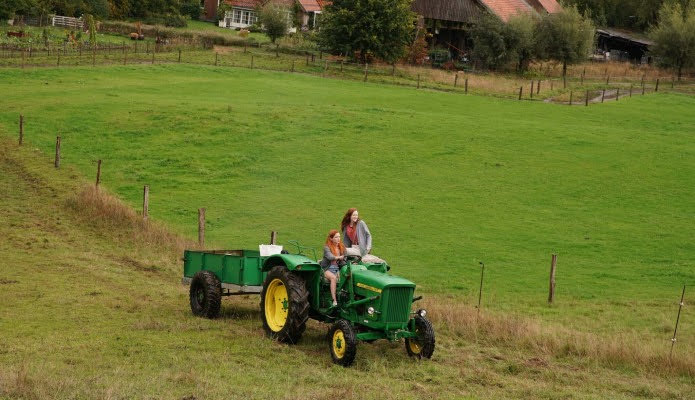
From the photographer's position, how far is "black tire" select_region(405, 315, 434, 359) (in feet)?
51.1

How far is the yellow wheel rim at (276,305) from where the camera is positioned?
16875 millimetres

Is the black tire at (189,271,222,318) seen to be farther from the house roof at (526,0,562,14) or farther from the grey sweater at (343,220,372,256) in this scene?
the house roof at (526,0,562,14)

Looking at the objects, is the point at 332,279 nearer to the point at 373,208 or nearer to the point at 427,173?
the point at 373,208

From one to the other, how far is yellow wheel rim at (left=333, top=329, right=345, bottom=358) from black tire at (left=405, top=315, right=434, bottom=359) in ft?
4.07

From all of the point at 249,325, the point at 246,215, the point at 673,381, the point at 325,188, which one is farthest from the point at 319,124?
the point at 673,381

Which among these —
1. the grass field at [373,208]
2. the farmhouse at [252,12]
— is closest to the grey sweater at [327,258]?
the grass field at [373,208]

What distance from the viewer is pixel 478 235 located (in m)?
30.3

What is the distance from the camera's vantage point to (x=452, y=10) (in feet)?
260

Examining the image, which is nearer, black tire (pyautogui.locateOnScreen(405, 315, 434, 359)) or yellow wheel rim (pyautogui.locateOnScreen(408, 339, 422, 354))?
black tire (pyautogui.locateOnScreen(405, 315, 434, 359))

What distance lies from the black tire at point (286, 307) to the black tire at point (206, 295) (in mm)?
1580

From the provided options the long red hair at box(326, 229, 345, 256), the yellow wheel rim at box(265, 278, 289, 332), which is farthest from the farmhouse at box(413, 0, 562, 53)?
the long red hair at box(326, 229, 345, 256)

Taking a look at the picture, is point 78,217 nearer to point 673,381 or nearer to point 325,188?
point 325,188

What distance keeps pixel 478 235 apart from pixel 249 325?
13526 millimetres

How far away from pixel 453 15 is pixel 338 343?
6636 centimetres
